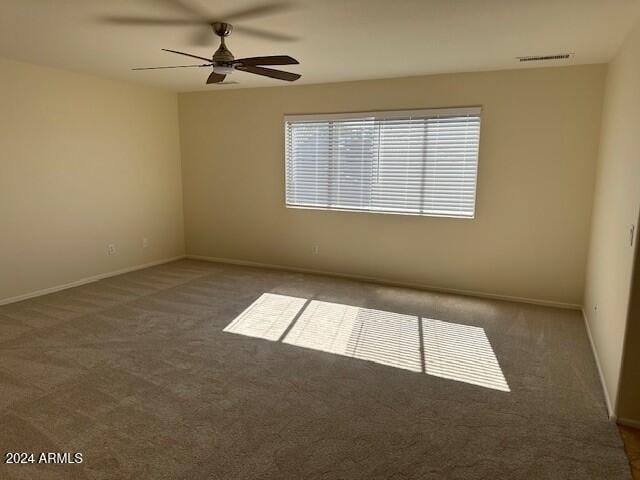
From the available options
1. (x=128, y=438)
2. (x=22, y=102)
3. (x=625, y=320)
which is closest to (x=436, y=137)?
(x=625, y=320)

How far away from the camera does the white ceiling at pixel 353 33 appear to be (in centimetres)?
262

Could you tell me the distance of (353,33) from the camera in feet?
10.3

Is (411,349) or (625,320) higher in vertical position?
(625,320)

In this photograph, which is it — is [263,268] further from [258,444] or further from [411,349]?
[258,444]

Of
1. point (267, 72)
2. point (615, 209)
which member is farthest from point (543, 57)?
point (267, 72)

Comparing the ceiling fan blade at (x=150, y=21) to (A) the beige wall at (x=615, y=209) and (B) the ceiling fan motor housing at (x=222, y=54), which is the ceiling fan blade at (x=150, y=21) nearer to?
(B) the ceiling fan motor housing at (x=222, y=54)

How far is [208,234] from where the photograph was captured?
632cm

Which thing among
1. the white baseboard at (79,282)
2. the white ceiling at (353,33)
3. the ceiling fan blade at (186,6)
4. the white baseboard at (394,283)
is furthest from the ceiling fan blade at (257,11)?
the white baseboard at (79,282)

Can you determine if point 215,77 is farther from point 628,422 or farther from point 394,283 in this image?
point 628,422

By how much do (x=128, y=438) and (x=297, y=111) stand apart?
429 centimetres

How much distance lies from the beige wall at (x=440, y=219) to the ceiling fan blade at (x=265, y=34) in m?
1.81

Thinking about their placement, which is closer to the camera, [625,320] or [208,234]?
[625,320]

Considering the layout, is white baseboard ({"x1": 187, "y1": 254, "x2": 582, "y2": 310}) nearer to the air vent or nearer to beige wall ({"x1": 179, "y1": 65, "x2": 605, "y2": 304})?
beige wall ({"x1": 179, "y1": 65, "x2": 605, "y2": 304})

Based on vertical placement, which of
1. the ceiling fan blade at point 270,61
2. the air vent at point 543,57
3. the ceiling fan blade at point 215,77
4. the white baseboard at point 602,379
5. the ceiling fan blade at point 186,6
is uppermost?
the air vent at point 543,57
